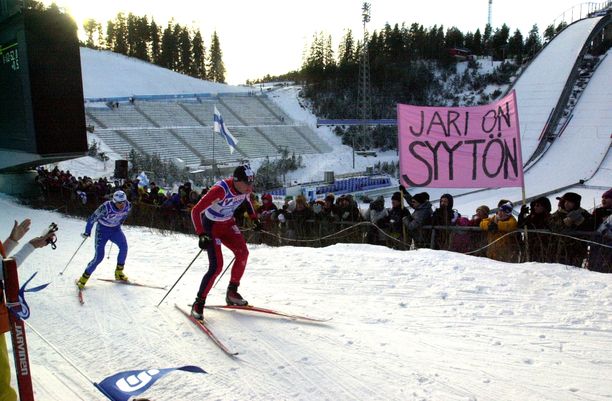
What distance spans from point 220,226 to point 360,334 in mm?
2087

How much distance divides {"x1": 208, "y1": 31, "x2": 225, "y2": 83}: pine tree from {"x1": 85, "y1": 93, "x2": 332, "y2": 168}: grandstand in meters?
35.2

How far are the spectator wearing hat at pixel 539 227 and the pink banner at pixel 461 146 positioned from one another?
1.08m

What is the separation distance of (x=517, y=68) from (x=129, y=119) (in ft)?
134

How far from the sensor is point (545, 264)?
636 cm

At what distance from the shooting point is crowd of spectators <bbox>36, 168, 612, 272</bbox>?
622 cm

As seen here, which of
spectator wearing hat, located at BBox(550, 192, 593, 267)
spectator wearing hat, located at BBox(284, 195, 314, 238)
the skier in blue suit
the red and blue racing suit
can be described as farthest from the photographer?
spectator wearing hat, located at BBox(284, 195, 314, 238)

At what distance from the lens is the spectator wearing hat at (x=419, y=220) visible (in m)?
7.71

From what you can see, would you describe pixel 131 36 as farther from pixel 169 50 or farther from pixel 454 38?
pixel 454 38

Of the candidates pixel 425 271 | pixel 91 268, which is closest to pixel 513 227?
pixel 425 271

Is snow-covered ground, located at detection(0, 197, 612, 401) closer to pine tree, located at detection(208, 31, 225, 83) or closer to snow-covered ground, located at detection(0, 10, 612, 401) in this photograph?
snow-covered ground, located at detection(0, 10, 612, 401)

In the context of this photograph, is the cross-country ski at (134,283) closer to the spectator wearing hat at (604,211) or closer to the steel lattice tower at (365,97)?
the spectator wearing hat at (604,211)

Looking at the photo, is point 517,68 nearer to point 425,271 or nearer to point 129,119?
point 129,119

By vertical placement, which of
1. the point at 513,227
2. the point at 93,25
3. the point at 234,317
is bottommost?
the point at 234,317

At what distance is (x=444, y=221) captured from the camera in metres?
7.65
